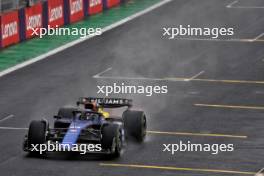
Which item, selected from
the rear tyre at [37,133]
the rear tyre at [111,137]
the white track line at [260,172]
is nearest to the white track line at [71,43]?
the rear tyre at [37,133]

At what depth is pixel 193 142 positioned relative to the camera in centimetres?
3453

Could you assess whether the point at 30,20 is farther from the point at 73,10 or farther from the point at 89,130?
the point at 89,130

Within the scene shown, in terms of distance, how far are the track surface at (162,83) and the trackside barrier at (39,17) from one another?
235cm

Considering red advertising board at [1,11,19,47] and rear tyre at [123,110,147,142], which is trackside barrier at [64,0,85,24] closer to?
red advertising board at [1,11,19,47]

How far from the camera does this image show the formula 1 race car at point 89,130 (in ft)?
104

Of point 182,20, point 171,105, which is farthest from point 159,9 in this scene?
point 171,105

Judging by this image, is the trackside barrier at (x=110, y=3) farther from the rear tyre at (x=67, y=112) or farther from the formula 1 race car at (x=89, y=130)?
the formula 1 race car at (x=89, y=130)

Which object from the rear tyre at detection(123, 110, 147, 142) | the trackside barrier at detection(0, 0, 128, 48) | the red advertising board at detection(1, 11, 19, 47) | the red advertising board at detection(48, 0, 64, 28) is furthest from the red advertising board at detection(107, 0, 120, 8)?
the rear tyre at detection(123, 110, 147, 142)

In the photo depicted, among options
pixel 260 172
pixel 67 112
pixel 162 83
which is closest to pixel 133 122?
pixel 67 112

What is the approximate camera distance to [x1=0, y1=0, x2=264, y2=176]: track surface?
32.1m

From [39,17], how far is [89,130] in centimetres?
2249

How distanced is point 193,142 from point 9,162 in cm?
603

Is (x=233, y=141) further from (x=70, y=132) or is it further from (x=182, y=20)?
(x=182, y=20)

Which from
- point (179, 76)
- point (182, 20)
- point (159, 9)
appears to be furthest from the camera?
point (159, 9)
